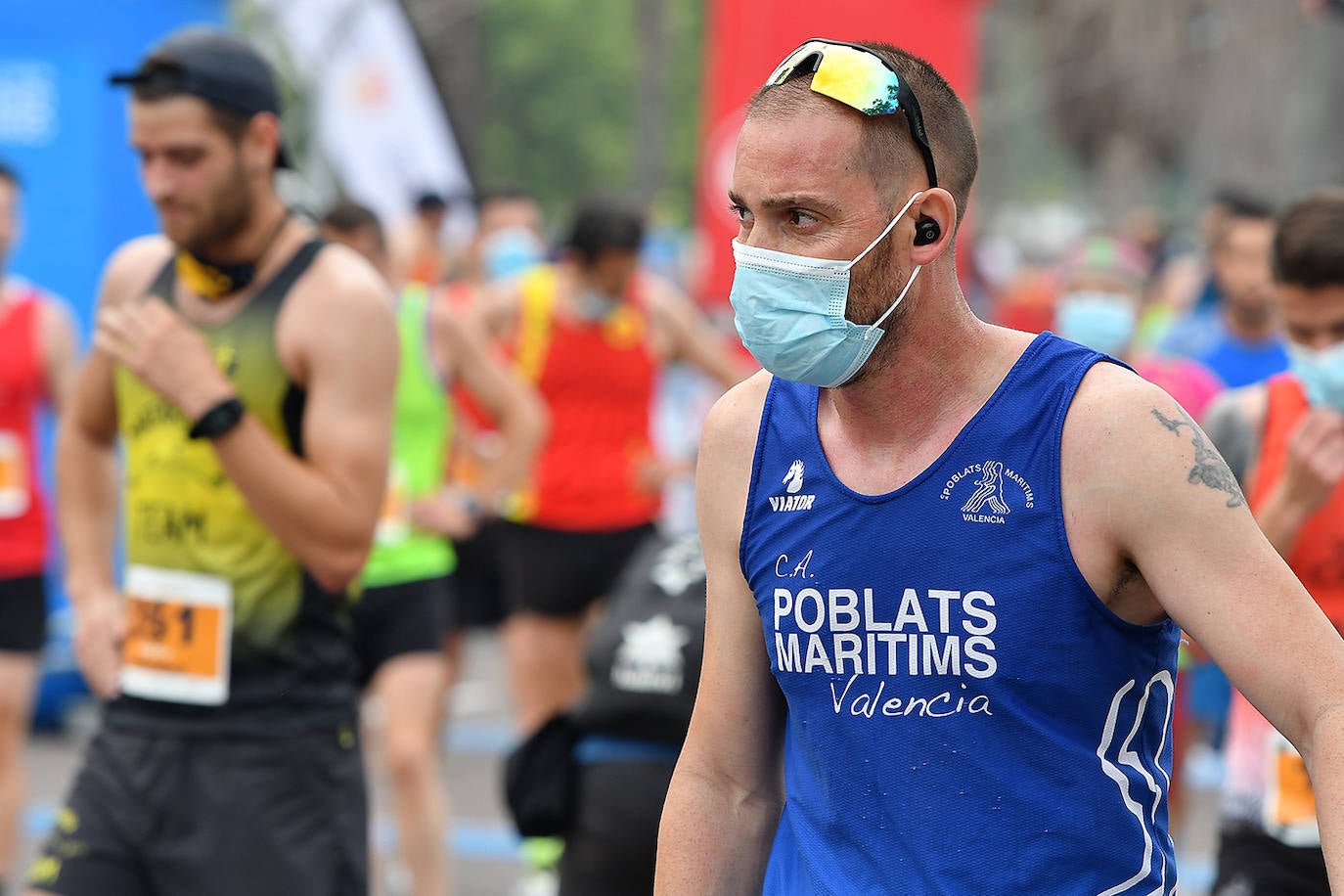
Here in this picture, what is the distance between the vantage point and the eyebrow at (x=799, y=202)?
2.29 meters

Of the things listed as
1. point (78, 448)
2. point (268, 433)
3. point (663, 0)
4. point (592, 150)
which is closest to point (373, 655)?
point (78, 448)

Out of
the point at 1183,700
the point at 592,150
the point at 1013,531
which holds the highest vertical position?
the point at 592,150

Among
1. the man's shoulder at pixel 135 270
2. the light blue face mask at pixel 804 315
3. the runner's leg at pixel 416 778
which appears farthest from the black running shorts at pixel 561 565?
the light blue face mask at pixel 804 315

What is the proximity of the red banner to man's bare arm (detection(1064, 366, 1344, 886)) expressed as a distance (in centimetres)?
966

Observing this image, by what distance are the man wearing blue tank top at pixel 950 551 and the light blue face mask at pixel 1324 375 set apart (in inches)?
65.9

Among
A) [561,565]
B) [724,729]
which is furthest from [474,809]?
[724,729]

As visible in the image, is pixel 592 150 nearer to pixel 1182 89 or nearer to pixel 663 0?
pixel 1182 89

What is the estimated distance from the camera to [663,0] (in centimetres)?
2803

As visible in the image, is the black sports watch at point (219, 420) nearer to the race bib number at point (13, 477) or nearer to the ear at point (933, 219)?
the ear at point (933, 219)

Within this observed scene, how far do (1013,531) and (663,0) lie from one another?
26634mm

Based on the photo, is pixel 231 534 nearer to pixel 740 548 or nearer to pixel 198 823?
pixel 198 823

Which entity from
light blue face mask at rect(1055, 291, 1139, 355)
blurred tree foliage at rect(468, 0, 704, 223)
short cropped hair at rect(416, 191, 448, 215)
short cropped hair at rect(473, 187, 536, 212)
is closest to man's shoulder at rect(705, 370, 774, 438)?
light blue face mask at rect(1055, 291, 1139, 355)

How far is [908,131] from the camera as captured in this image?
2.32 metres

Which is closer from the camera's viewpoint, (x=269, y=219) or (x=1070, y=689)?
(x=1070, y=689)
